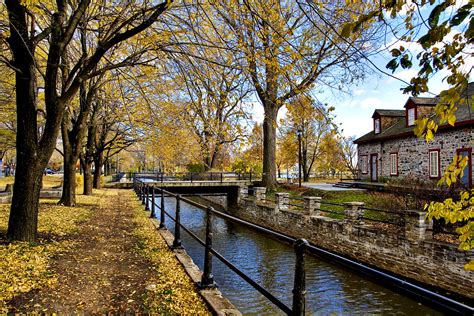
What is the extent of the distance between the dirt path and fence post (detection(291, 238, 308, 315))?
216 centimetres

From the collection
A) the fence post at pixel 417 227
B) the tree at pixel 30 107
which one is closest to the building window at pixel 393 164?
the fence post at pixel 417 227

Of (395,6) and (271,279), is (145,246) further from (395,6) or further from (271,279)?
(395,6)

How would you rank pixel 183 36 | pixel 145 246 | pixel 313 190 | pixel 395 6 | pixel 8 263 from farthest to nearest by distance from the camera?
1. pixel 313 190
2. pixel 183 36
3. pixel 145 246
4. pixel 8 263
5. pixel 395 6

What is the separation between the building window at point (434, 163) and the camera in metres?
20.8

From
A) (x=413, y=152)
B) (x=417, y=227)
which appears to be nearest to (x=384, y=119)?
(x=413, y=152)

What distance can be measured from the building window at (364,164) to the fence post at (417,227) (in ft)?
65.8

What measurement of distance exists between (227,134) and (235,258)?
6010 millimetres

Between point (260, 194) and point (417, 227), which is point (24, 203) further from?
point (260, 194)

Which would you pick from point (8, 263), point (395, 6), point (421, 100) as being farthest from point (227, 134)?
point (421, 100)

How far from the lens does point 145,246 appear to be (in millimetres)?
7227

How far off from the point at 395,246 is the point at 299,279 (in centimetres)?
921

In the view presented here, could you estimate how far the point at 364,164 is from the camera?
30156 mm

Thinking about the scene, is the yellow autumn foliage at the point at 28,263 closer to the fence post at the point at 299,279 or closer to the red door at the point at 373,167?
the fence post at the point at 299,279

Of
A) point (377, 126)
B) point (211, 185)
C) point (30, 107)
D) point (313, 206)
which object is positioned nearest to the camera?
point (30, 107)
